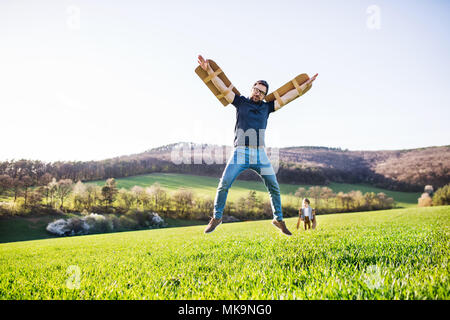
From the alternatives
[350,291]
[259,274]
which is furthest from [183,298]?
[350,291]

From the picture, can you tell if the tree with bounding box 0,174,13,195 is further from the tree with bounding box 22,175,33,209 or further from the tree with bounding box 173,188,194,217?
the tree with bounding box 173,188,194,217

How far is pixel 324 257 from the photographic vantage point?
11.5ft

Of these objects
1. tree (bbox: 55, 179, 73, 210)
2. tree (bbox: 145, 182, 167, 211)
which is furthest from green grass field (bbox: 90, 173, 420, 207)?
tree (bbox: 55, 179, 73, 210)

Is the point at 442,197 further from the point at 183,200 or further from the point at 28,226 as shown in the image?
the point at 28,226

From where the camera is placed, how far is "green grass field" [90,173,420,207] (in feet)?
149

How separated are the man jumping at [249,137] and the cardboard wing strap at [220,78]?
0.14ft

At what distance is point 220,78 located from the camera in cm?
425

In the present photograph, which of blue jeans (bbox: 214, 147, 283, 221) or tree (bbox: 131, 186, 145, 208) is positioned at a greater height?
blue jeans (bbox: 214, 147, 283, 221)

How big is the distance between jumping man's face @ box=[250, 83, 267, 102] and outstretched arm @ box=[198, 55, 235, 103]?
1.35 ft

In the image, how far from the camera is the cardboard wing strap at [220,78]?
409cm

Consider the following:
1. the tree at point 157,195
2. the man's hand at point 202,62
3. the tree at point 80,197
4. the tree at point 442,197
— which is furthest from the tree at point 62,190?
the tree at point 442,197

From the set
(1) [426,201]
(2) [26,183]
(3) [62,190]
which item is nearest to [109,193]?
(3) [62,190]

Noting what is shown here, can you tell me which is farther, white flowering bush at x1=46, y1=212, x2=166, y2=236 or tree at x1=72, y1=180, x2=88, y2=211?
tree at x1=72, y1=180, x2=88, y2=211

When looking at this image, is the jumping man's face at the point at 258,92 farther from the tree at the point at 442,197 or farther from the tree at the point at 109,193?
the tree at the point at 442,197
